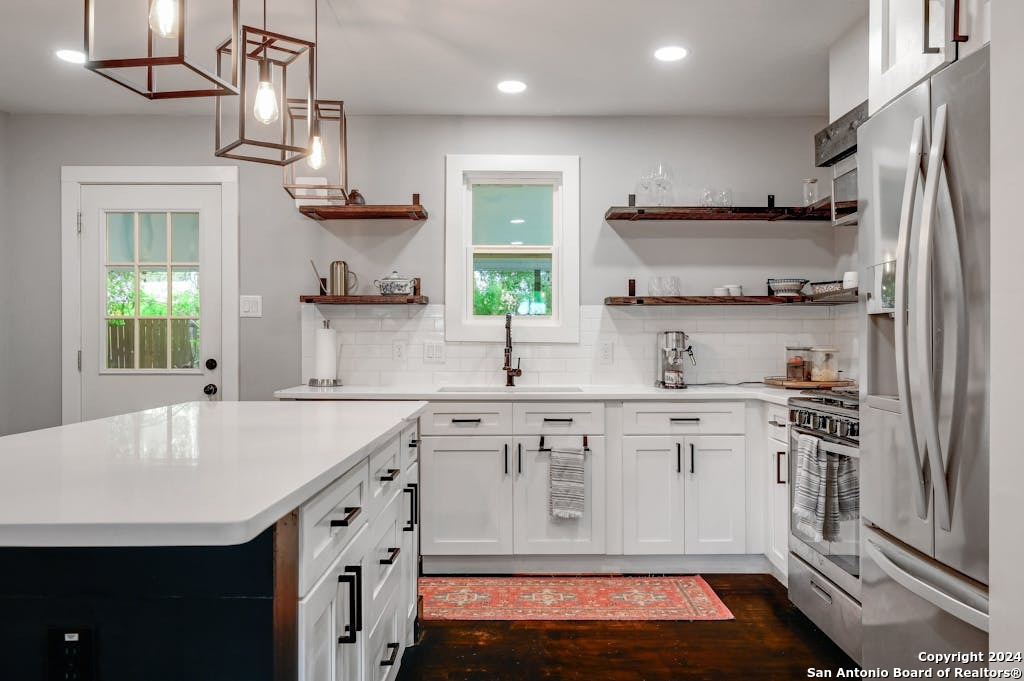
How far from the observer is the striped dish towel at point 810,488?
94.5 inches

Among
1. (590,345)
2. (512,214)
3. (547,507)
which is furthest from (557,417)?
(512,214)

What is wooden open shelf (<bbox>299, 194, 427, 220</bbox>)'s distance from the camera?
3.67 metres

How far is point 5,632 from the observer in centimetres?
104

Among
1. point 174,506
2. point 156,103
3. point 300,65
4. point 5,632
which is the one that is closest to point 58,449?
point 5,632

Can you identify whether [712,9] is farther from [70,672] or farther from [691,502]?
[70,672]

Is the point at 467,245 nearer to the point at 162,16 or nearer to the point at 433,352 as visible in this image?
the point at 433,352

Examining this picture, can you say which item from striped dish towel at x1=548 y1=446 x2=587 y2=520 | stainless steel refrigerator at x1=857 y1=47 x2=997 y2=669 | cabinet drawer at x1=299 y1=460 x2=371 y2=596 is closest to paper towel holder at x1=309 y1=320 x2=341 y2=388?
striped dish towel at x1=548 y1=446 x2=587 y2=520

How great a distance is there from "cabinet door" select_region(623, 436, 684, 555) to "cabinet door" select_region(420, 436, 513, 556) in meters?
0.61

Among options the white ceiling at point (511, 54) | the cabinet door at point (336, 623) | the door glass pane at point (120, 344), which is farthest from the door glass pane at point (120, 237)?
the cabinet door at point (336, 623)

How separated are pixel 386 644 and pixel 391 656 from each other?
0.07 metres

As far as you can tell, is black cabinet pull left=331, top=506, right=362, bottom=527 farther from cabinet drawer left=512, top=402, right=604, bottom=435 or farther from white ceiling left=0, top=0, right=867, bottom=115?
white ceiling left=0, top=0, right=867, bottom=115

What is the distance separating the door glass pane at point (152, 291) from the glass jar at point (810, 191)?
3804 mm

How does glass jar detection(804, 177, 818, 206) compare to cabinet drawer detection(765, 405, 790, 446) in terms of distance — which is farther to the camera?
glass jar detection(804, 177, 818, 206)

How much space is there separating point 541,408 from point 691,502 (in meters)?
0.91
